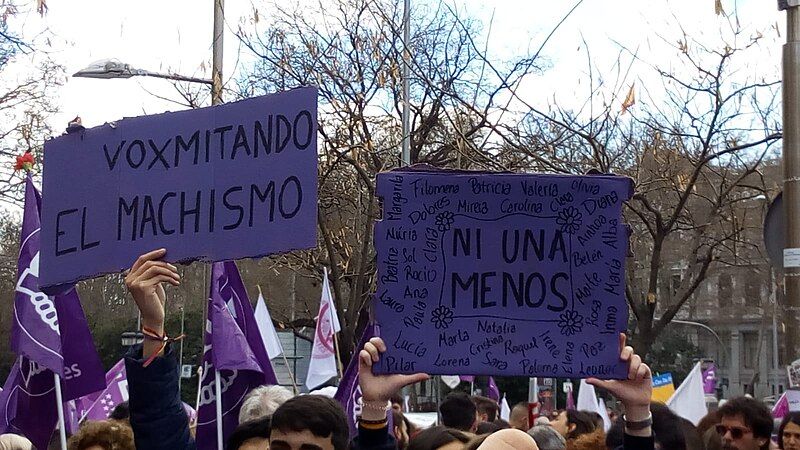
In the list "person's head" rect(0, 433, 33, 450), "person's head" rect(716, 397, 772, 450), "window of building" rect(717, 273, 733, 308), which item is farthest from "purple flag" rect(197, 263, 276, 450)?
"window of building" rect(717, 273, 733, 308)

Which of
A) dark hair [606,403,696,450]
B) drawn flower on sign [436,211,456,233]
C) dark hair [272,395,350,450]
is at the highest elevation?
drawn flower on sign [436,211,456,233]

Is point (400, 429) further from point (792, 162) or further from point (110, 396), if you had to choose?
point (110, 396)

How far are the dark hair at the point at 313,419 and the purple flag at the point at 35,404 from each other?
296 centimetres

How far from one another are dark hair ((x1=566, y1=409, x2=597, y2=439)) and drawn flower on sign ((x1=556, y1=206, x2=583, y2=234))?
3.71 metres

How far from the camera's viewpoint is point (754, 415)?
19.1 ft

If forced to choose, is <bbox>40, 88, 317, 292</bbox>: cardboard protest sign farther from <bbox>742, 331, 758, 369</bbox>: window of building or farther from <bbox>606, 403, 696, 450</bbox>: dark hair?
<bbox>742, 331, 758, 369</bbox>: window of building

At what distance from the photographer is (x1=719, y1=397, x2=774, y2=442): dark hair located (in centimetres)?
581

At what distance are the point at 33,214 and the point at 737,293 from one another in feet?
154

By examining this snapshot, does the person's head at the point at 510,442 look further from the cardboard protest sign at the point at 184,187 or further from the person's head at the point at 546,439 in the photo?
the person's head at the point at 546,439

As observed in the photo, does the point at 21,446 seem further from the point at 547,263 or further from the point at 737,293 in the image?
the point at 737,293

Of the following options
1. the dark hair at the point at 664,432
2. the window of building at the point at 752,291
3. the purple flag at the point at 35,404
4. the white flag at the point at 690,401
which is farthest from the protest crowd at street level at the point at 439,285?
the window of building at the point at 752,291

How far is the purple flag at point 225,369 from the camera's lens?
6.70 meters

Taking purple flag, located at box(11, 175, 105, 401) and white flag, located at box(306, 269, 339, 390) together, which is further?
white flag, located at box(306, 269, 339, 390)

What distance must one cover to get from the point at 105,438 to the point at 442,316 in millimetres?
1576
